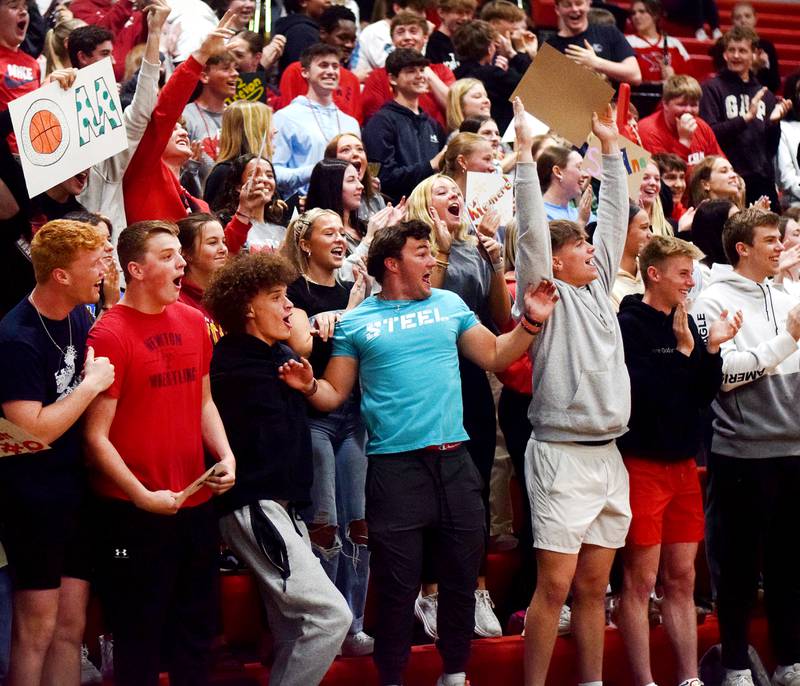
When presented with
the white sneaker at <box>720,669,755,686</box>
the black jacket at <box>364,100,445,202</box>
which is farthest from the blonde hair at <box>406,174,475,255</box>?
the white sneaker at <box>720,669,755,686</box>

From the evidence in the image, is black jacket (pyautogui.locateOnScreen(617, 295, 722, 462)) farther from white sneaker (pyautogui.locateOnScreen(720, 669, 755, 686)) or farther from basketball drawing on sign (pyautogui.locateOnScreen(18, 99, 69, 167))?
basketball drawing on sign (pyautogui.locateOnScreen(18, 99, 69, 167))

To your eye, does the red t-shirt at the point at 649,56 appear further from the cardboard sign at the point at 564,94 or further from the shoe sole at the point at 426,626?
the shoe sole at the point at 426,626

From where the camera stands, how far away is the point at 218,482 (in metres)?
4.28

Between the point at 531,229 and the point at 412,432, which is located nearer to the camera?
the point at 412,432

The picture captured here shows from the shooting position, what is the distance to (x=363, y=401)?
4.91 meters

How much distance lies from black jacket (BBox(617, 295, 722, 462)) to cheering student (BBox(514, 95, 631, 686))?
0.18 meters

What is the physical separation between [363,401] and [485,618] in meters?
1.11

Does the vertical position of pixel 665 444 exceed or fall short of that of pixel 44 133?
it falls short

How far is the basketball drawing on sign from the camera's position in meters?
4.94

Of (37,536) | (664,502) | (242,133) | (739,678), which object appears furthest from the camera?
(242,133)

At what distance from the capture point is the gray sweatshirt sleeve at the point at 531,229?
492 cm

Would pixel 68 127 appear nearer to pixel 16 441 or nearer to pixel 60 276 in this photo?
→ pixel 60 276

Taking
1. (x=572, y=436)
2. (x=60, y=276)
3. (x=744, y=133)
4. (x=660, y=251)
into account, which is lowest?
(x=744, y=133)

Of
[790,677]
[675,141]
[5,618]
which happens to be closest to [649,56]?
[675,141]
